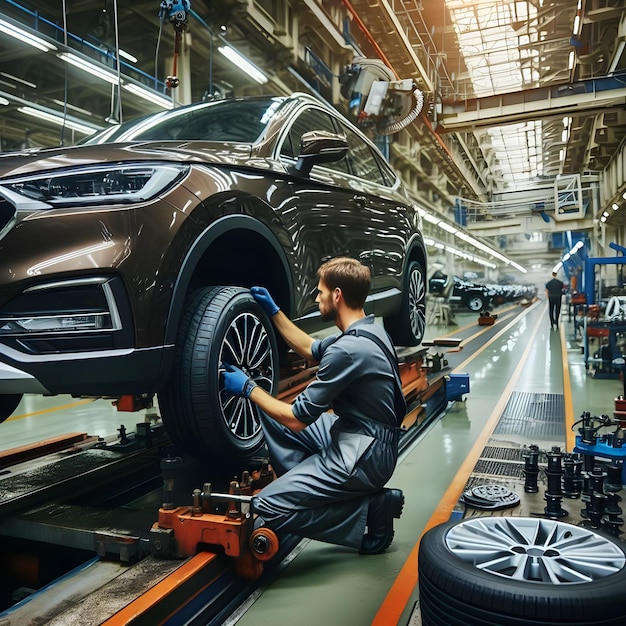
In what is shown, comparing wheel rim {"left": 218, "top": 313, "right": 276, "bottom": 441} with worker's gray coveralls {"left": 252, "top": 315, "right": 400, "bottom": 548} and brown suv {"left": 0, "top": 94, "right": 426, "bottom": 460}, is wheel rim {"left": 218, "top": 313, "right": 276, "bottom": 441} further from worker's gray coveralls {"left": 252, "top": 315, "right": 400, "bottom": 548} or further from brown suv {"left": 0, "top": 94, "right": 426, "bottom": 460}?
worker's gray coveralls {"left": 252, "top": 315, "right": 400, "bottom": 548}

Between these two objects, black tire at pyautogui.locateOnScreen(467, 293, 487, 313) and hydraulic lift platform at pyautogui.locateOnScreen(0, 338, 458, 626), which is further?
black tire at pyautogui.locateOnScreen(467, 293, 487, 313)

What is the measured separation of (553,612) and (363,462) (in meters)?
0.90

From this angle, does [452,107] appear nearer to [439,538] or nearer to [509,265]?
[439,538]

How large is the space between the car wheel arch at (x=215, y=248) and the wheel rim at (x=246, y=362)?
23 centimetres

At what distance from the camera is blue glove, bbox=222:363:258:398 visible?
209cm

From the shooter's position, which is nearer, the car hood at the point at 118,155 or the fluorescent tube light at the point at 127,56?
the car hood at the point at 118,155

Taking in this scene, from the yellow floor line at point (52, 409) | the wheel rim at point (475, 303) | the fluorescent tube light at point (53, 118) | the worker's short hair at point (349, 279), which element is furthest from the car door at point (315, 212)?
the wheel rim at point (475, 303)

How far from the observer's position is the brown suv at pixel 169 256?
175cm

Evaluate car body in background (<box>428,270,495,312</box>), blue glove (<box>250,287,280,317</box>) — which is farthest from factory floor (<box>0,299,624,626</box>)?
car body in background (<box>428,270,495,312</box>)

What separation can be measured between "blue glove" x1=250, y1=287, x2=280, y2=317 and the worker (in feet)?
0.76

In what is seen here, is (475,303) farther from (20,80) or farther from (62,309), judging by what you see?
(62,309)

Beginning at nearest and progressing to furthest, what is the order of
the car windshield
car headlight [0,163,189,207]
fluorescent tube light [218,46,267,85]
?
1. car headlight [0,163,189,207]
2. the car windshield
3. fluorescent tube light [218,46,267,85]

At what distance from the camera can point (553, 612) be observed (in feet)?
4.33

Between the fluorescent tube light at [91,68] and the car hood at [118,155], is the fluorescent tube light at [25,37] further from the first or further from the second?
the car hood at [118,155]
